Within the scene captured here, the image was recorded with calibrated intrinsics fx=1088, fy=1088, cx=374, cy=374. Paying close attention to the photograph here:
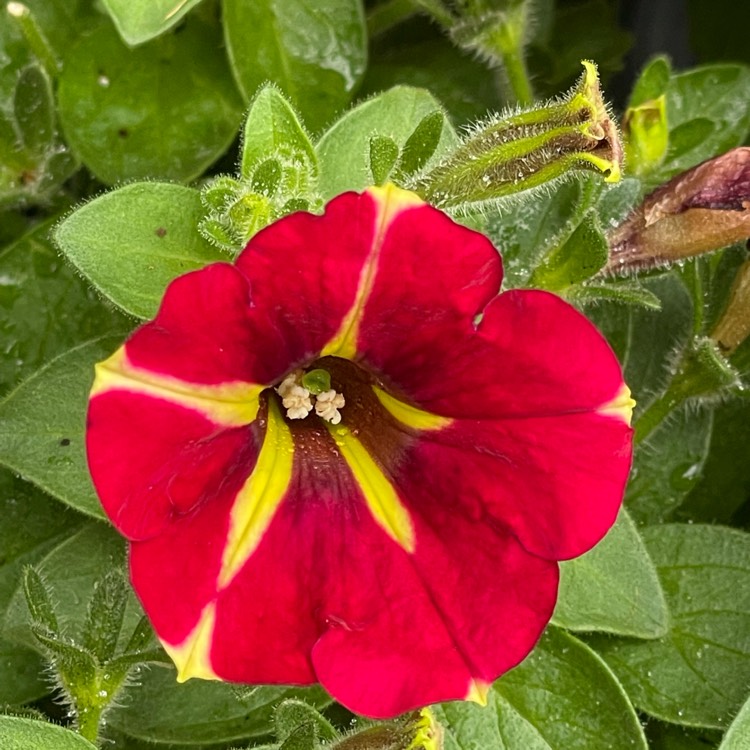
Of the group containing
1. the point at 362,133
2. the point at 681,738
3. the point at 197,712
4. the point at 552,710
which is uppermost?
the point at 362,133

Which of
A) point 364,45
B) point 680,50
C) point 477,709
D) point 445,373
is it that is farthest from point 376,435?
point 680,50

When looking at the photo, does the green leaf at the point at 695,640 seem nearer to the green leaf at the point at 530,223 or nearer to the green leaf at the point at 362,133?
the green leaf at the point at 530,223

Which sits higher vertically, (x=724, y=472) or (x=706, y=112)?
(x=706, y=112)

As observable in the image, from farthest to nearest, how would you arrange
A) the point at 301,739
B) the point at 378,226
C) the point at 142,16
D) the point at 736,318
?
the point at 736,318 → the point at 142,16 → the point at 301,739 → the point at 378,226

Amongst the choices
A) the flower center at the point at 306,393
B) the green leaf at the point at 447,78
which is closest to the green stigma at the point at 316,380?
the flower center at the point at 306,393

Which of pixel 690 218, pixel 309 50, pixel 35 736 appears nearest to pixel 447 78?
pixel 309 50

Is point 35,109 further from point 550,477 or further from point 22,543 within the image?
point 550,477
